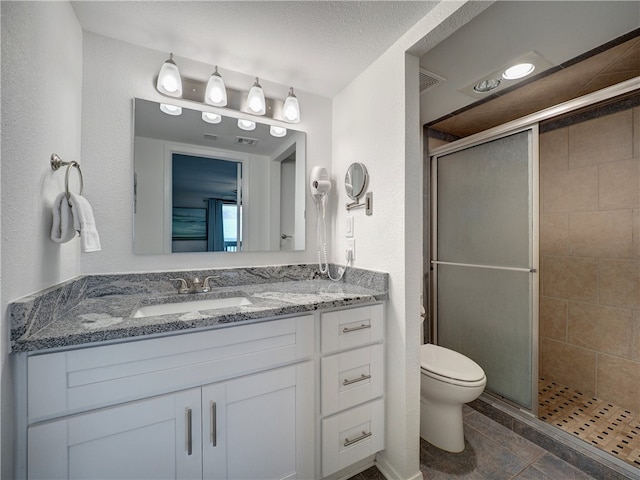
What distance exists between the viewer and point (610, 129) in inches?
76.5

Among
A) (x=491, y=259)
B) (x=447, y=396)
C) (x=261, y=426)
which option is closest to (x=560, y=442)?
(x=447, y=396)

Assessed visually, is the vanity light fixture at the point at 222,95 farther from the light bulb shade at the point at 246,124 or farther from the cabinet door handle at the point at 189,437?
the cabinet door handle at the point at 189,437

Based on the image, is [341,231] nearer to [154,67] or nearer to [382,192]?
[382,192]

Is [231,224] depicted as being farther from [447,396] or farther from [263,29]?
[447,396]

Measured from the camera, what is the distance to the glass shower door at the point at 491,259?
5.84ft

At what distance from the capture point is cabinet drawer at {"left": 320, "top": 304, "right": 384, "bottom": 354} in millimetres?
1274

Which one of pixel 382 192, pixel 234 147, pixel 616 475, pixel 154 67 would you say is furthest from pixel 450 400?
pixel 154 67

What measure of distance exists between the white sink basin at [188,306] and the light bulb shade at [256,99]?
110cm

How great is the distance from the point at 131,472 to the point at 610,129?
3227mm

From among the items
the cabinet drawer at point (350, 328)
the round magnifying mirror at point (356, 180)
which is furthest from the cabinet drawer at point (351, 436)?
the round magnifying mirror at point (356, 180)

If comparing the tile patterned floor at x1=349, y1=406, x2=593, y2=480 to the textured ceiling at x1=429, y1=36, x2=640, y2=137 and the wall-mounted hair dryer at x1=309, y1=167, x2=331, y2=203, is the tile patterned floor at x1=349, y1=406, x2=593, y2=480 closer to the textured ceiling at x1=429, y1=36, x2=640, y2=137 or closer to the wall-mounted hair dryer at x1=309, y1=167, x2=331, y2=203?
the wall-mounted hair dryer at x1=309, y1=167, x2=331, y2=203

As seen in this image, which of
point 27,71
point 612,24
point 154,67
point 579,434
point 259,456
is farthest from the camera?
point 579,434

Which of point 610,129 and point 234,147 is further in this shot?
point 610,129

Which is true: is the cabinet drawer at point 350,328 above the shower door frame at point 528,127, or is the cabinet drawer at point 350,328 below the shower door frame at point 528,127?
below
